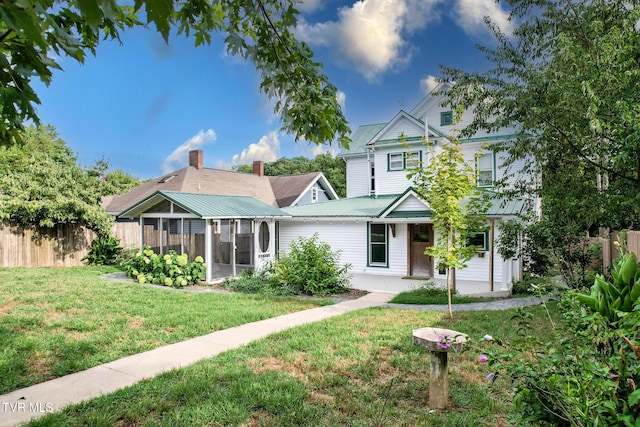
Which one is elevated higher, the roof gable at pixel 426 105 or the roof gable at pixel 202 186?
the roof gable at pixel 426 105

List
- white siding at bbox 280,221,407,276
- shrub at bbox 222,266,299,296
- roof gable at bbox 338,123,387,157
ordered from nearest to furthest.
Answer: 1. shrub at bbox 222,266,299,296
2. white siding at bbox 280,221,407,276
3. roof gable at bbox 338,123,387,157

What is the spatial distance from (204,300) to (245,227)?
11585 millimetres

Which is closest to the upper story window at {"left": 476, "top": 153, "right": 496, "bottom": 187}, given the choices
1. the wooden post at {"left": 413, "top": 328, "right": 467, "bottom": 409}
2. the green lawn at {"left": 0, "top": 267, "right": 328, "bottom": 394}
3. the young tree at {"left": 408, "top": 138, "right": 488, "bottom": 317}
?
the young tree at {"left": 408, "top": 138, "right": 488, "bottom": 317}

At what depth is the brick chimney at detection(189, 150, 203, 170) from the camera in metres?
25.4

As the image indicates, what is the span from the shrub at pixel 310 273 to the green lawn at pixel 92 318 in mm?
1399

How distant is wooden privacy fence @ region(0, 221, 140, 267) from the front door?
13395mm

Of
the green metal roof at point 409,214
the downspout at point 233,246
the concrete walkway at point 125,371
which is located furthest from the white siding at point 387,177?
the concrete walkway at point 125,371

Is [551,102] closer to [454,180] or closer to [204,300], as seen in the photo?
[454,180]

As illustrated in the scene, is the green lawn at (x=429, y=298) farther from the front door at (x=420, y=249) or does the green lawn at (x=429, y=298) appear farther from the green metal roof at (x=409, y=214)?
the front door at (x=420, y=249)

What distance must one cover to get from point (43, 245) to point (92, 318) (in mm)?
10878

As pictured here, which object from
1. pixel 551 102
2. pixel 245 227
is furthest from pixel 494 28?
pixel 245 227

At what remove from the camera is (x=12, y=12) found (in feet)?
5.00

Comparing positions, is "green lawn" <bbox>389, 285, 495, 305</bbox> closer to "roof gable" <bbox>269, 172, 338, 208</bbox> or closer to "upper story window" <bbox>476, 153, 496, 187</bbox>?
"upper story window" <bbox>476, 153, 496, 187</bbox>

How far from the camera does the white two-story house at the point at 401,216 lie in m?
14.0
